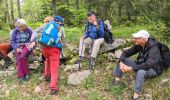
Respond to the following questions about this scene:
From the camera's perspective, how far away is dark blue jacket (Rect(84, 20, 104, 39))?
10.6m

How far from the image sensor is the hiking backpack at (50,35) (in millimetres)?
9305

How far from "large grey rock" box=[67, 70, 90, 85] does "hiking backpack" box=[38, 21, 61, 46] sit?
1419 mm

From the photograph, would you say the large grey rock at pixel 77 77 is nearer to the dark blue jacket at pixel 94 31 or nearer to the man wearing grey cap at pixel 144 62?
the dark blue jacket at pixel 94 31

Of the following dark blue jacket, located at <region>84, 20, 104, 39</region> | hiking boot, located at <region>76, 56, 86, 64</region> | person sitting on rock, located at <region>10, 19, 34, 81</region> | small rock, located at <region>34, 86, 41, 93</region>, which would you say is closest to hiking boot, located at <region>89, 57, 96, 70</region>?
hiking boot, located at <region>76, 56, 86, 64</region>

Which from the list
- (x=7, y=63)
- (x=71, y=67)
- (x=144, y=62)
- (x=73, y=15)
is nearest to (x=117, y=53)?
(x=71, y=67)

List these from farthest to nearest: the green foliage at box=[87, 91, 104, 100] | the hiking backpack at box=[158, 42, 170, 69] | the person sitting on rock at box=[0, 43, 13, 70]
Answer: the person sitting on rock at box=[0, 43, 13, 70], the green foliage at box=[87, 91, 104, 100], the hiking backpack at box=[158, 42, 170, 69]

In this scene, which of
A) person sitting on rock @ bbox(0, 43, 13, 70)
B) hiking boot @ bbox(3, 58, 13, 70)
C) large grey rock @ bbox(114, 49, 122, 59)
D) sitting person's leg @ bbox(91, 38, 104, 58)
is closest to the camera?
sitting person's leg @ bbox(91, 38, 104, 58)

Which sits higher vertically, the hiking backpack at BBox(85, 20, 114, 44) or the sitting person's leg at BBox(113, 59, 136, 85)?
the hiking backpack at BBox(85, 20, 114, 44)

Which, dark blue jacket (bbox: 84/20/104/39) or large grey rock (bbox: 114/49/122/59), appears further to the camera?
large grey rock (bbox: 114/49/122/59)

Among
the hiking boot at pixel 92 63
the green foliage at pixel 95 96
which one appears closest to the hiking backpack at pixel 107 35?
the hiking boot at pixel 92 63

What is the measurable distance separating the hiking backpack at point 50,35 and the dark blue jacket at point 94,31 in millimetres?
1535

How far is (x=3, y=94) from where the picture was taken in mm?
10305

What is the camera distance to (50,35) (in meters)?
9.34

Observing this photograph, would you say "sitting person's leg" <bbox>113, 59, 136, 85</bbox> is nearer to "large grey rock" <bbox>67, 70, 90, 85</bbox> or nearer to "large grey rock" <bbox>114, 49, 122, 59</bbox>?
"large grey rock" <bbox>67, 70, 90, 85</bbox>
